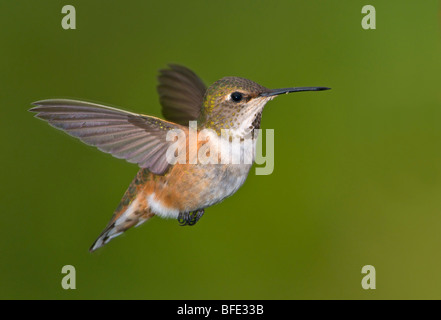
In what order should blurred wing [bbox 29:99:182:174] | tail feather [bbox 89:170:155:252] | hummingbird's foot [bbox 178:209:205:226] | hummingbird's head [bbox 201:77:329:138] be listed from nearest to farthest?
blurred wing [bbox 29:99:182:174], hummingbird's head [bbox 201:77:329:138], hummingbird's foot [bbox 178:209:205:226], tail feather [bbox 89:170:155:252]

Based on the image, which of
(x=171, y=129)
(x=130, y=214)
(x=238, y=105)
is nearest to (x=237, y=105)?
(x=238, y=105)

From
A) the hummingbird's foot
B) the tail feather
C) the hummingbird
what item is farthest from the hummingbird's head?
Answer: the tail feather

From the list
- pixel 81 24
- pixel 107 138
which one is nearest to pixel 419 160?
pixel 81 24

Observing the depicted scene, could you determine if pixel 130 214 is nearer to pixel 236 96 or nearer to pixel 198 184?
pixel 198 184

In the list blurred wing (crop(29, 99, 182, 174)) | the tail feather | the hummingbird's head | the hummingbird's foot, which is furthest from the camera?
the tail feather

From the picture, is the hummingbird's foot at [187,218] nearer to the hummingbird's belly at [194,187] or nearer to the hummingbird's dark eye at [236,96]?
the hummingbird's belly at [194,187]

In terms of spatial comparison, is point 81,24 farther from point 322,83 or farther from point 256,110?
point 256,110

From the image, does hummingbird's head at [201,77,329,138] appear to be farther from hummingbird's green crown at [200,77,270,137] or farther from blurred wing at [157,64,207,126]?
blurred wing at [157,64,207,126]
